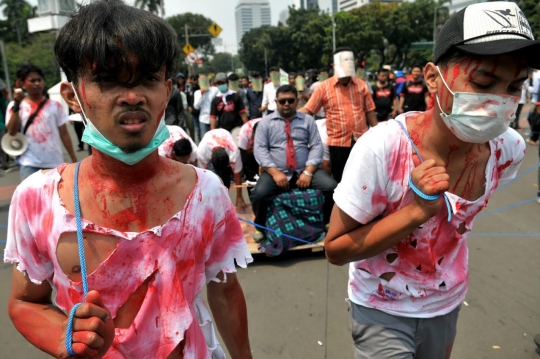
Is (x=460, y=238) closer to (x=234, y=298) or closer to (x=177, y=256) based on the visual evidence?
(x=234, y=298)

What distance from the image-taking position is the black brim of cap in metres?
1.29

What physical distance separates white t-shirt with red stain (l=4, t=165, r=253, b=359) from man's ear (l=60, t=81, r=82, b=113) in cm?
19

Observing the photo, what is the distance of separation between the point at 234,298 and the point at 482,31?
3.92ft

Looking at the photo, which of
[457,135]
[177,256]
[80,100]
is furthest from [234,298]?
[457,135]

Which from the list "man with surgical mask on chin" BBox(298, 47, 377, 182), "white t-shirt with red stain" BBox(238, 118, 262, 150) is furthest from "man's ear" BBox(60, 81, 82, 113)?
"white t-shirt with red stain" BBox(238, 118, 262, 150)

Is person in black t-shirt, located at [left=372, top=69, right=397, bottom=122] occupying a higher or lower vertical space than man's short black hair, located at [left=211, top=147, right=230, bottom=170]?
higher

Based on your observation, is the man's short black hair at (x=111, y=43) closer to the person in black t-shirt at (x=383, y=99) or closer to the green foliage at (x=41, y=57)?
the person in black t-shirt at (x=383, y=99)

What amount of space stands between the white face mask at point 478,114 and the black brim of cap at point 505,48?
145 mm

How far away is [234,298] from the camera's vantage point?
4.93ft

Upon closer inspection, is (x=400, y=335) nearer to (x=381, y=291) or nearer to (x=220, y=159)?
(x=381, y=291)

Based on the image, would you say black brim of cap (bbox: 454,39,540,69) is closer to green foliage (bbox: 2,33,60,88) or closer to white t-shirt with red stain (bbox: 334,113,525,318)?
white t-shirt with red stain (bbox: 334,113,525,318)

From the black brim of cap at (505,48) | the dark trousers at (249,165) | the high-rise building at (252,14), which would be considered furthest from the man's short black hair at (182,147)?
the high-rise building at (252,14)

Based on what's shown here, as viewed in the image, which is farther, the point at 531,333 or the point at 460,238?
the point at 531,333

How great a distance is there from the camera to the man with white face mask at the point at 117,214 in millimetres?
1123
